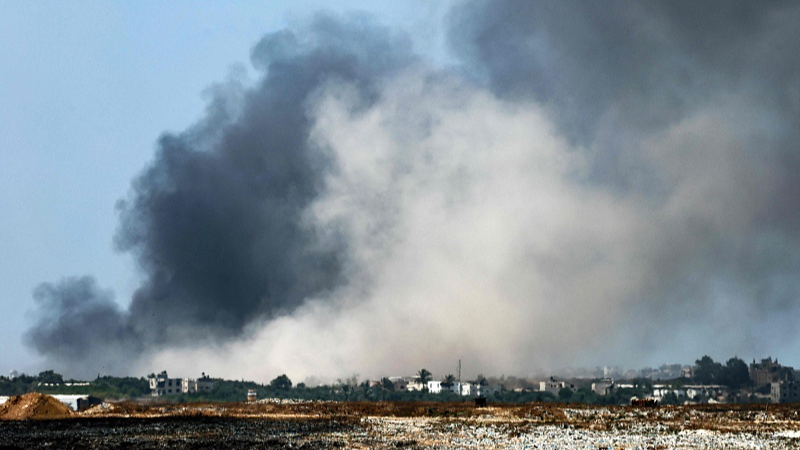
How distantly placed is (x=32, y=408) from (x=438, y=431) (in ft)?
175

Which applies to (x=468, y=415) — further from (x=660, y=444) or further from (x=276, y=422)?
(x=660, y=444)

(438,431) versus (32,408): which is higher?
(32,408)

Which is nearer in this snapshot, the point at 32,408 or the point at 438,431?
the point at 438,431

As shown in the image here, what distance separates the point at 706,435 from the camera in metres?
68.8

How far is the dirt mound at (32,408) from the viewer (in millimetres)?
100125

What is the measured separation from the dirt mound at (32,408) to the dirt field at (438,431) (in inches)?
607

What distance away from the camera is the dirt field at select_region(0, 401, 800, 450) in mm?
60656

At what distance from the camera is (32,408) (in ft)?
333

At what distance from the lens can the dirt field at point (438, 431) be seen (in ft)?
199

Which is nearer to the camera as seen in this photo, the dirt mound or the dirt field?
the dirt field

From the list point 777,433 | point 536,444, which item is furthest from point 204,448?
point 777,433

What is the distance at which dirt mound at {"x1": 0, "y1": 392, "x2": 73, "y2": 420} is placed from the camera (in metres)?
100

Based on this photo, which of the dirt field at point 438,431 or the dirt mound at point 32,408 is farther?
the dirt mound at point 32,408

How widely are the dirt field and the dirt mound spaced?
15423 millimetres
